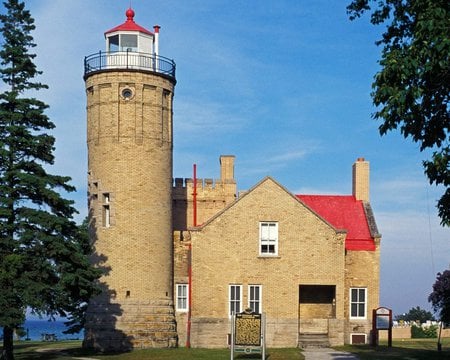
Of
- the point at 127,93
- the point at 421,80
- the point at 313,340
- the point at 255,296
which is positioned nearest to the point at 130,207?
the point at 127,93

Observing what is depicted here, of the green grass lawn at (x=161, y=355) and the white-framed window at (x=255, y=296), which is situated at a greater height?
the white-framed window at (x=255, y=296)

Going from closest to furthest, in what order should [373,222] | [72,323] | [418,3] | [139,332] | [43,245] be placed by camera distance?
1. [418,3]
2. [43,245]
3. [139,332]
4. [373,222]
5. [72,323]

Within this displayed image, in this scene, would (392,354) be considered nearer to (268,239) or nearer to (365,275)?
(365,275)

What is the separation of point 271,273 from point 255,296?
4.76 ft

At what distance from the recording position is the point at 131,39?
41688mm

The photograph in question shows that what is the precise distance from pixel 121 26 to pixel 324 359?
65.3ft

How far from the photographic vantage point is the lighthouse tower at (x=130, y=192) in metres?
40.1

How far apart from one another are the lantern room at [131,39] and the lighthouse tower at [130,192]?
0.17 feet

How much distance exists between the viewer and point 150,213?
40.9 m

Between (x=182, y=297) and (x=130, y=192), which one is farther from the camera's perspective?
(x=182, y=297)

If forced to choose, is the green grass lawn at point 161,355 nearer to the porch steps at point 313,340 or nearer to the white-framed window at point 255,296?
the porch steps at point 313,340

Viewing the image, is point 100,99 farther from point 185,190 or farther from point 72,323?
point 72,323

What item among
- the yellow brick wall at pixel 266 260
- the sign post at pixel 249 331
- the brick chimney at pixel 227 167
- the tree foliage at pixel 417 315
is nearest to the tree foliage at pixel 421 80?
the sign post at pixel 249 331

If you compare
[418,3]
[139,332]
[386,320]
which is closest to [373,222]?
[386,320]
